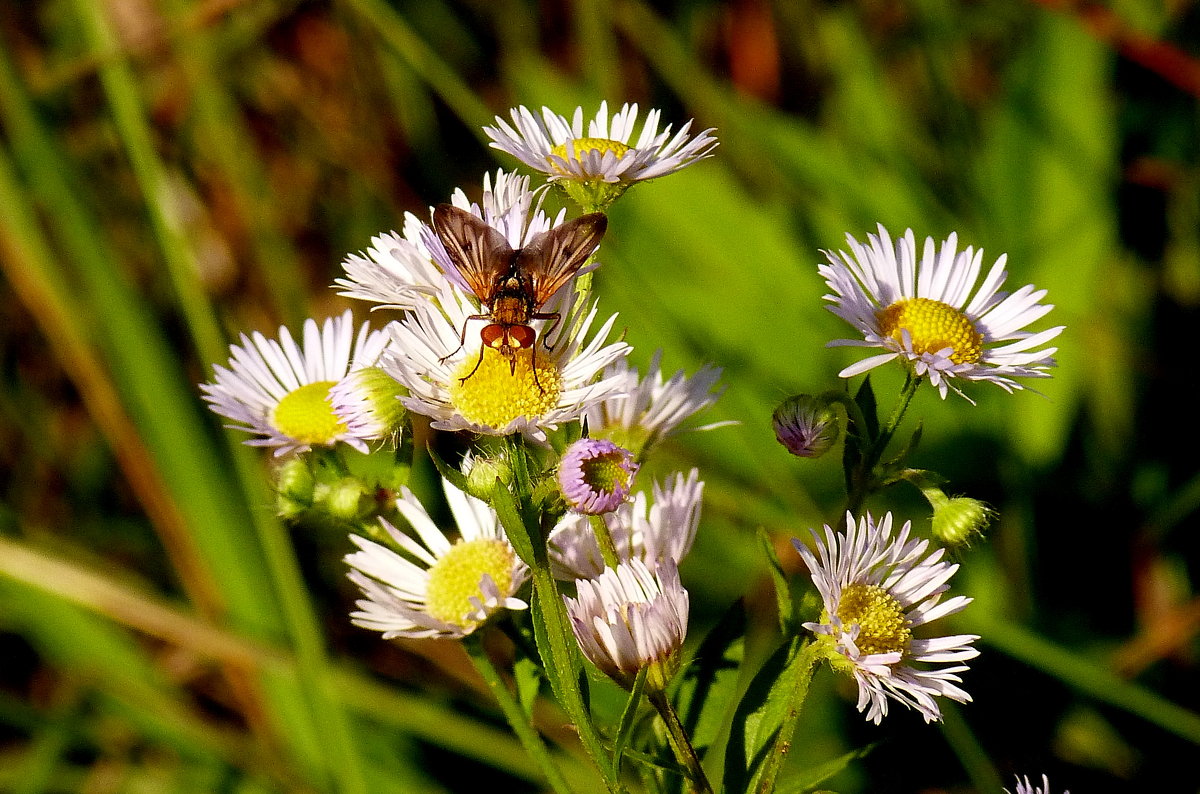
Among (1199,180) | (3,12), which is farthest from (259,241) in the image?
(1199,180)

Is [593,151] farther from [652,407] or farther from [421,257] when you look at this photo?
[652,407]

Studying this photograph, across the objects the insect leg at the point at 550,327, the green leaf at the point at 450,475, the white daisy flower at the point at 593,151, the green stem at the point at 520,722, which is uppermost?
the white daisy flower at the point at 593,151

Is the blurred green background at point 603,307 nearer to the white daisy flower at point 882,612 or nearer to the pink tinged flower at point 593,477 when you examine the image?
the white daisy flower at point 882,612

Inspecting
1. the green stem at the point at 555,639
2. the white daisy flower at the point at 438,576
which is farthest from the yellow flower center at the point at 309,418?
the green stem at the point at 555,639

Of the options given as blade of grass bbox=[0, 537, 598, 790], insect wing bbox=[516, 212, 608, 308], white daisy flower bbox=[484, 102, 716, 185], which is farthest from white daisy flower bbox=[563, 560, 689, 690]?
blade of grass bbox=[0, 537, 598, 790]

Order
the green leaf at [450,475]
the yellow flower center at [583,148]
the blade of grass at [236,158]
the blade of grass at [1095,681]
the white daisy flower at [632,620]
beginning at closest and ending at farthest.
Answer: the green leaf at [450,475]
the white daisy flower at [632,620]
the yellow flower center at [583,148]
the blade of grass at [1095,681]
the blade of grass at [236,158]

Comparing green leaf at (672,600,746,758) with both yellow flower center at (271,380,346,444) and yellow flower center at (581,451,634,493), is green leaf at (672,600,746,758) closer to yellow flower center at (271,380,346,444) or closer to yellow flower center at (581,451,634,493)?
yellow flower center at (581,451,634,493)

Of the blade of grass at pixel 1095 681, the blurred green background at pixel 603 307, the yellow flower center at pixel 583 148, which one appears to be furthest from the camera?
the blurred green background at pixel 603 307
